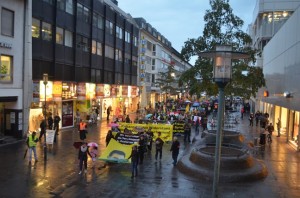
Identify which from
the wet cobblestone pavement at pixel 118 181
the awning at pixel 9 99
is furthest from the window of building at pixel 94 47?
the wet cobblestone pavement at pixel 118 181

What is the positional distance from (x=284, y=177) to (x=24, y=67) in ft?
63.8

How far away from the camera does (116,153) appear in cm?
1867

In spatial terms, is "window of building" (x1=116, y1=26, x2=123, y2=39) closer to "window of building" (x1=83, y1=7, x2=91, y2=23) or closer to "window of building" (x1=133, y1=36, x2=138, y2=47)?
"window of building" (x1=133, y1=36, x2=138, y2=47)

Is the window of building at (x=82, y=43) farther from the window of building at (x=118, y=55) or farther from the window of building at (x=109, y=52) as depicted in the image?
the window of building at (x=118, y=55)

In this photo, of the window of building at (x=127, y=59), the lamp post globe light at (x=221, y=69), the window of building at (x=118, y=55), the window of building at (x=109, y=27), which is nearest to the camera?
the lamp post globe light at (x=221, y=69)

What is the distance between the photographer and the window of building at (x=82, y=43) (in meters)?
37.0

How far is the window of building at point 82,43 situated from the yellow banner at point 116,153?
2029 centimetres

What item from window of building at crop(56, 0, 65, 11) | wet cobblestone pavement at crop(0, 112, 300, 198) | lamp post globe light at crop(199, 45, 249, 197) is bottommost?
wet cobblestone pavement at crop(0, 112, 300, 198)

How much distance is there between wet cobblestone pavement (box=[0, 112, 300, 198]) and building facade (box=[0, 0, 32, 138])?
5.43 m

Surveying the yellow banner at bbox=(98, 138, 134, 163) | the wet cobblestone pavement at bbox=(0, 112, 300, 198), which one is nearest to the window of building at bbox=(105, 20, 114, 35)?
the wet cobblestone pavement at bbox=(0, 112, 300, 198)

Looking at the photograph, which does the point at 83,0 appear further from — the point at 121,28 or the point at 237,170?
the point at 237,170

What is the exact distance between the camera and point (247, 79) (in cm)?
2275

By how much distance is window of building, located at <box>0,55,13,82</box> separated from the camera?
24969 mm

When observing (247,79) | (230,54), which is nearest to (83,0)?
(247,79)
